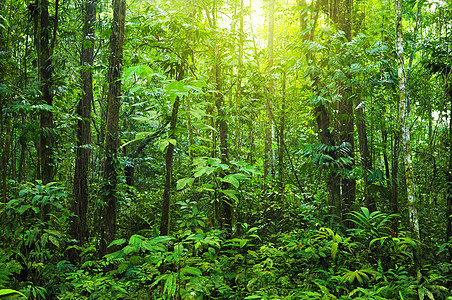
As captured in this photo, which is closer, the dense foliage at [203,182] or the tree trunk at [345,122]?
the dense foliage at [203,182]

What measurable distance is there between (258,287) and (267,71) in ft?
14.3

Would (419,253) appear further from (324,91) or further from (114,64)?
(114,64)

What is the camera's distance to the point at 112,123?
4.22 m

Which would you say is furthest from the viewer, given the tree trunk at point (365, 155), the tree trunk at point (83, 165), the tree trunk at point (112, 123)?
the tree trunk at point (83, 165)

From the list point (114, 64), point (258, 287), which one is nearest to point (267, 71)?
point (114, 64)

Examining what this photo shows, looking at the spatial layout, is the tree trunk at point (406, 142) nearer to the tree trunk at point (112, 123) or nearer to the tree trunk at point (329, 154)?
the tree trunk at point (329, 154)

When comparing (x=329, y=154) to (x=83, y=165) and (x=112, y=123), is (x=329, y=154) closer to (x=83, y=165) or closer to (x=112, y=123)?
(x=112, y=123)

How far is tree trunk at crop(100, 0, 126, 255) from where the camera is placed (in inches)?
163

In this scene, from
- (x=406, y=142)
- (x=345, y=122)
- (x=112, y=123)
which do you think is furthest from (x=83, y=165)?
(x=406, y=142)

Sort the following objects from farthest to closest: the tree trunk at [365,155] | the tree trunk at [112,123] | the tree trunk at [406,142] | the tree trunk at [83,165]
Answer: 1. the tree trunk at [83,165]
2. the tree trunk at [365,155]
3. the tree trunk at [112,123]
4. the tree trunk at [406,142]

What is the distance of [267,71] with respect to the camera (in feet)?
19.6

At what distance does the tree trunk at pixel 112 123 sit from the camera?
163 inches

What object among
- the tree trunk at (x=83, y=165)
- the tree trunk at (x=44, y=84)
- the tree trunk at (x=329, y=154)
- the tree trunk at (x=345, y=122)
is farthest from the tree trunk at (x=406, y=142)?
the tree trunk at (x=83, y=165)

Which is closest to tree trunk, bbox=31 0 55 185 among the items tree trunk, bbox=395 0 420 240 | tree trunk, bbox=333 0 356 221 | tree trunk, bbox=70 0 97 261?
tree trunk, bbox=70 0 97 261
